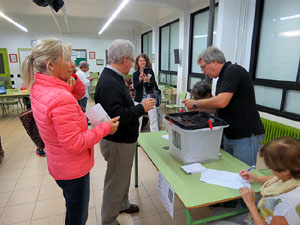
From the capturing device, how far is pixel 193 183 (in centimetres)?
129

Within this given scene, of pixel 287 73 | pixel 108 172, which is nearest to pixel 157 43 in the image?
pixel 287 73

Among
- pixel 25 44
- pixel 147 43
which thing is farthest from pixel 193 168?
pixel 25 44

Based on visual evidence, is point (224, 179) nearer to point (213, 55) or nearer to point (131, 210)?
point (213, 55)

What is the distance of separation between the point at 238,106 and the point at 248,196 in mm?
718

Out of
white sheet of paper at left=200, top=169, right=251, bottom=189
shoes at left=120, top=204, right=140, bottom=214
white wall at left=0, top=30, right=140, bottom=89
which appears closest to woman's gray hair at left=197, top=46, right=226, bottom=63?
white sheet of paper at left=200, top=169, right=251, bottom=189

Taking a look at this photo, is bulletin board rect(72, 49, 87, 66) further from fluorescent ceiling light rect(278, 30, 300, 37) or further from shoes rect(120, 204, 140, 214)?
shoes rect(120, 204, 140, 214)

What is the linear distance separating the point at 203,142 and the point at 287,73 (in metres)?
2.56

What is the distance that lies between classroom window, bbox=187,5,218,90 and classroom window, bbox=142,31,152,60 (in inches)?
141

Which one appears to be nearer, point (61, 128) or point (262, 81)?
point (61, 128)

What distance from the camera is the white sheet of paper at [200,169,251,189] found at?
1279 mm

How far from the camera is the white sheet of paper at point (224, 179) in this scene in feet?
4.20

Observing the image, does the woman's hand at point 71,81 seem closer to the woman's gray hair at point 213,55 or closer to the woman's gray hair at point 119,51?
the woman's gray hair at point 119,51

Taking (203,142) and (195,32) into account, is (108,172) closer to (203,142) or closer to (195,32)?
(203,142)

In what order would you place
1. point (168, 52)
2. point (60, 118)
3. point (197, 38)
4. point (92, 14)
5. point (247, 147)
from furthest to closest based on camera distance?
point (92, 14)
point (168, 52)
point (197, 38)
point (247, 147)
point (60, 118)
